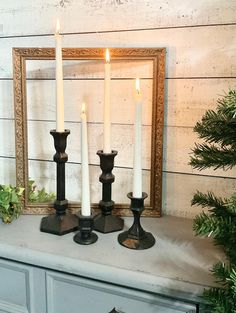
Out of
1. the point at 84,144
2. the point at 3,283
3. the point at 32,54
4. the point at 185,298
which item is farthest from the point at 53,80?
the point at 185,298

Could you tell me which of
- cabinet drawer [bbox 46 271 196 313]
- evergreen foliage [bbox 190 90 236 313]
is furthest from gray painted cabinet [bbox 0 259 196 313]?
evergreen foliage [bbox 190 90 236 313]

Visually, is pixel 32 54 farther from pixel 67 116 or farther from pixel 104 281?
pixel 104 281

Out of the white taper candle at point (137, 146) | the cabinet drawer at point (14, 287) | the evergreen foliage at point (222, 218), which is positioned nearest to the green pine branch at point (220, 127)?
the evergreen foliage at point (222, 218)

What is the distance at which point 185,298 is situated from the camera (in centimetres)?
62

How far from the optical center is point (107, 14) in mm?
878

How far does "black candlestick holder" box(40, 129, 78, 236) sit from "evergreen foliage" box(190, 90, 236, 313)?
32 centimetres

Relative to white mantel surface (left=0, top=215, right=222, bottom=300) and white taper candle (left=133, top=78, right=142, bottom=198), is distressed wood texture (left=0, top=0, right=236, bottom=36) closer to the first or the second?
white taper candle (left=133, top=78, right=142, bottom=198)

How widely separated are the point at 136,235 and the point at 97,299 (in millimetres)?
156

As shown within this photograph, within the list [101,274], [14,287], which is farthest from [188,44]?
[14,287]

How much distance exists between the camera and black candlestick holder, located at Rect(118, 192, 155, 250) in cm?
73

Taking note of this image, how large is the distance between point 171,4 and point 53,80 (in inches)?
14.3

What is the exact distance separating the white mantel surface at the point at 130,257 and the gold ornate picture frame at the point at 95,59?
0.08 meters

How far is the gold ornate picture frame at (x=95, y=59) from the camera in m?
0.84

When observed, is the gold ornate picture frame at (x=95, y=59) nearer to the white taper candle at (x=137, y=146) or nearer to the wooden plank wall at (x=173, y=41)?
the wooden plank wall at (x=173, y=41)
